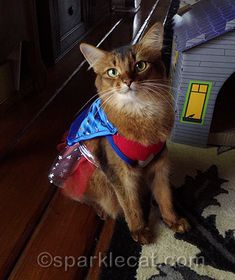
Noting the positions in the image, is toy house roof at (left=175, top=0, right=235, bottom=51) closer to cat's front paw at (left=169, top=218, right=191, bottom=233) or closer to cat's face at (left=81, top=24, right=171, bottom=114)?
cat's face at (left=81, top=24, right=171, bottom=114)

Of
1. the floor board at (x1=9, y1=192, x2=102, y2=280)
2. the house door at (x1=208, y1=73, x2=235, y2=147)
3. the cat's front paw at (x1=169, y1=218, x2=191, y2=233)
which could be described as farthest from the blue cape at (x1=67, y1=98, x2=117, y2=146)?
the house door at (x1=208, y1=73, x2=235, y2=147)

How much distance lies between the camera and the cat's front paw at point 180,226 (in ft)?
3.09

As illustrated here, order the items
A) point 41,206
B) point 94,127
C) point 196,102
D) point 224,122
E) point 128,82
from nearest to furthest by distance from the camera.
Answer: point 128,82 < point 94,127 < point 41,206 < point 196,102 < point 224,122

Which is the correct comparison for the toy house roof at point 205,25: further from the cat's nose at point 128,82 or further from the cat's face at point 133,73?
the cat's nose at point 128,82

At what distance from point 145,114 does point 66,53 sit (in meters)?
1.44

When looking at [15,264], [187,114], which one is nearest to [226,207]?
[187,114]

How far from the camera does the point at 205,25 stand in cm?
112

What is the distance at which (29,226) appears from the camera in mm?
993

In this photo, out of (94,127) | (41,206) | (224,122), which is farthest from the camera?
(224,122)

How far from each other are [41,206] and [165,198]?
406mm

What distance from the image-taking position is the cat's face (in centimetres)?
79

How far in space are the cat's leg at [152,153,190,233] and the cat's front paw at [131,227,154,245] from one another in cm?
8

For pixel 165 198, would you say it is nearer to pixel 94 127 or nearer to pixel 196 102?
pixel 94 127

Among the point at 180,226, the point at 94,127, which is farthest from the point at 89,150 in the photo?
the point at 180,226
